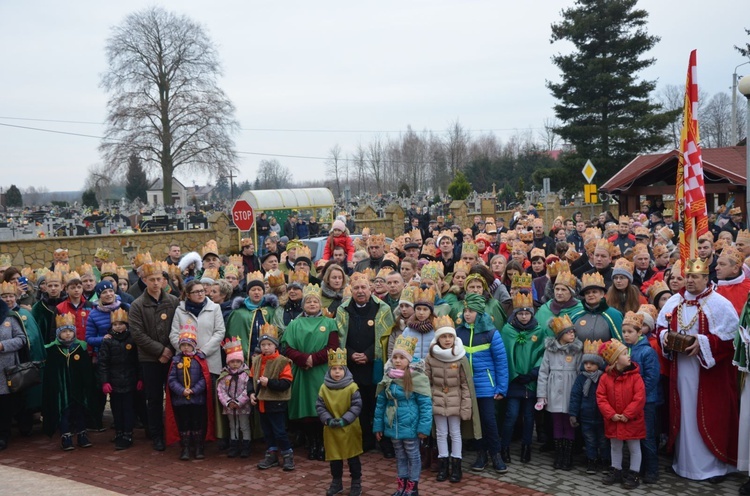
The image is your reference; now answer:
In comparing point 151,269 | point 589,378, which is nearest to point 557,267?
point 589,378

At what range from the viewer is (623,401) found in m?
6.61

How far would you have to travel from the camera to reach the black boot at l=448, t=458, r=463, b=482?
22.4 ft

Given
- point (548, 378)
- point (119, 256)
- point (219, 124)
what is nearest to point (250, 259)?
point (548, 378)

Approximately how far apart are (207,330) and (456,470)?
2798 mm

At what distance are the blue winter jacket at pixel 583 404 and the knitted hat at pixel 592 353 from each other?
0.18 meters

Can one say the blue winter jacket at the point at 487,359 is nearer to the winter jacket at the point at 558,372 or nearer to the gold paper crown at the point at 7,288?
the winter jacket at the point at 558,372

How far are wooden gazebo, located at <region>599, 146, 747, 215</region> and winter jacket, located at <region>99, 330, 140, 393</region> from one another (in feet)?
51.3

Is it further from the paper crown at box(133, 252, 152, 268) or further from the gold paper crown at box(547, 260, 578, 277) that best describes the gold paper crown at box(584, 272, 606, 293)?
the paper crown at box(133, 252, 152, 268)

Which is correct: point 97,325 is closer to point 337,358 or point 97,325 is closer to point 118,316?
point 118,316

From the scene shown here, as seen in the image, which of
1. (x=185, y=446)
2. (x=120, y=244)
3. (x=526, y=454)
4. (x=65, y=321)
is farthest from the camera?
(x=120, y=244)

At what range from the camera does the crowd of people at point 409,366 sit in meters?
6.62

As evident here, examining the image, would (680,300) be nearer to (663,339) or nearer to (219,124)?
(663,339)

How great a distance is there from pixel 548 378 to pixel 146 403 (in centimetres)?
418

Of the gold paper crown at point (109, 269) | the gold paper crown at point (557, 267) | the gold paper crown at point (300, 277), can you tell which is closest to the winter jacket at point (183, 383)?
the gold paper crown at point (300, 277)
